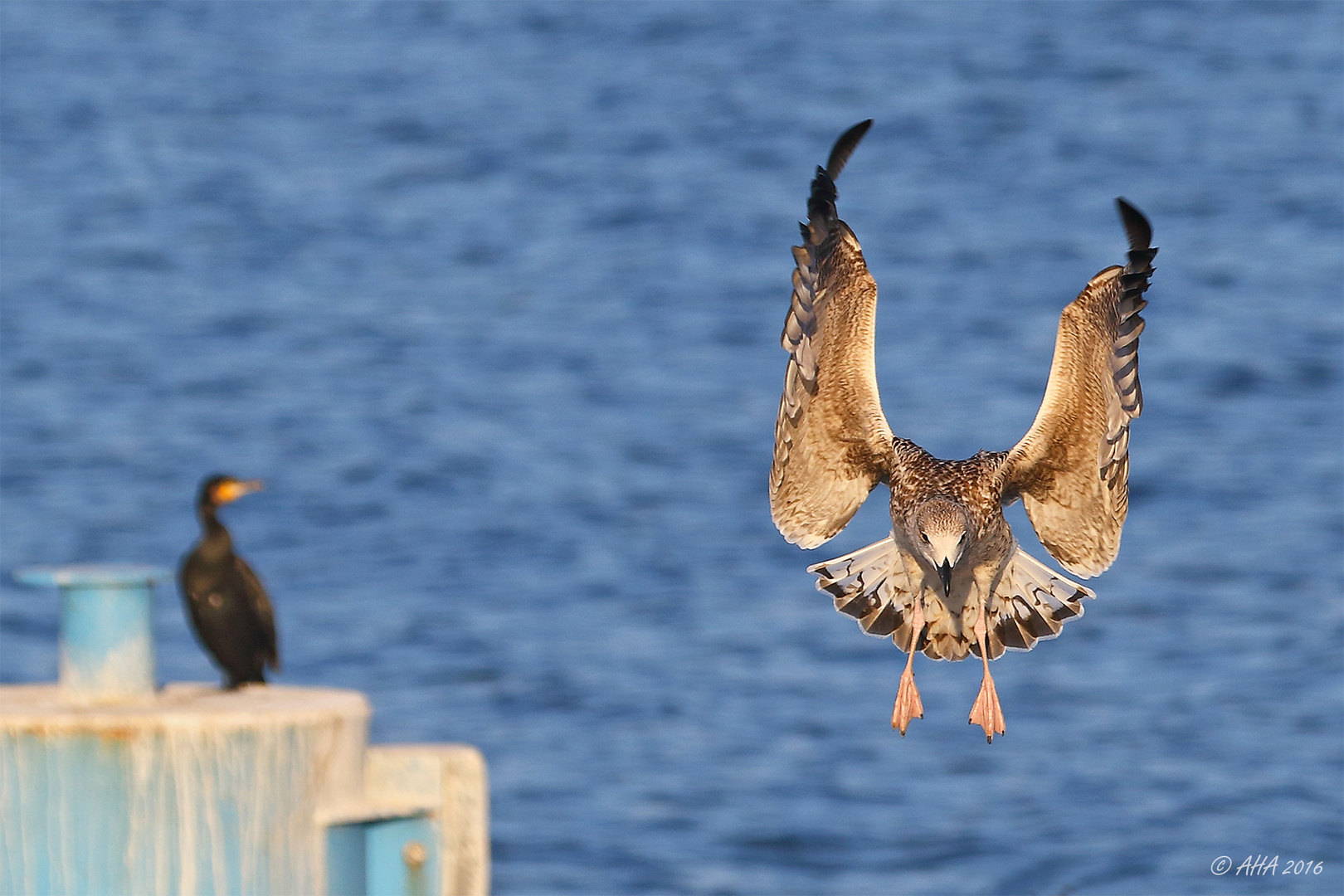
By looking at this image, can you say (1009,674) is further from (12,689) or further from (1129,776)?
(12,689)

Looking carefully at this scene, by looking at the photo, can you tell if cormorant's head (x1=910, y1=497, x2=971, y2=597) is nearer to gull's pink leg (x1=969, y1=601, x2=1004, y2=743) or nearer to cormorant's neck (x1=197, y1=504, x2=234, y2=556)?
gull's pink leg (x1=969, y1=601, x2=1004, y2=743)

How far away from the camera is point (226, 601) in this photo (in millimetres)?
9992

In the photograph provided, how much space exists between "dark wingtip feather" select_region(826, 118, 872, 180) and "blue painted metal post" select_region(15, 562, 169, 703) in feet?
10.9

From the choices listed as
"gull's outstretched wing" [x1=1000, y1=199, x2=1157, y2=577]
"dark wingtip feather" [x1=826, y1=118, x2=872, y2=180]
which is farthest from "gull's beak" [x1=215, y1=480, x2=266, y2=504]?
"gull's outstretched wing" [x1=1000, y1=199, x2=1157, y2=577]

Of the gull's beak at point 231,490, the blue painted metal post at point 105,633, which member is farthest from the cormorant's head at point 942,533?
the gull's beak at point 231,490

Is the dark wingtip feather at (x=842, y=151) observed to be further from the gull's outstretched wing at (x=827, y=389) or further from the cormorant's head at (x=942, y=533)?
the cormorant's head at (x=942, y=533)

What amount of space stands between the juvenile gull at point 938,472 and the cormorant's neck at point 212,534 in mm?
3127

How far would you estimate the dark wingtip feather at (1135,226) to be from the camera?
25.7ft

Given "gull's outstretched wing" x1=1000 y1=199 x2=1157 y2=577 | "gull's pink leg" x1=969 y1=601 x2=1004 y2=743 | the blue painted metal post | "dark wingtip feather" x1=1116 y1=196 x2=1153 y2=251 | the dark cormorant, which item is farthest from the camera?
the dark cormorant

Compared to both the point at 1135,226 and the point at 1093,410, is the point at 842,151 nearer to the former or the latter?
the point at 1135,226

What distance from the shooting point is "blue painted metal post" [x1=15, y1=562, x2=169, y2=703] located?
255 inches

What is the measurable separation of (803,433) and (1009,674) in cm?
2970

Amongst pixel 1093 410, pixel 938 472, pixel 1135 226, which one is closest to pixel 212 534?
pixel 938 472

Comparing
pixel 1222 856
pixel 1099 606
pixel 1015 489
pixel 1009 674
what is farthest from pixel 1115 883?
pixel 1015 489
